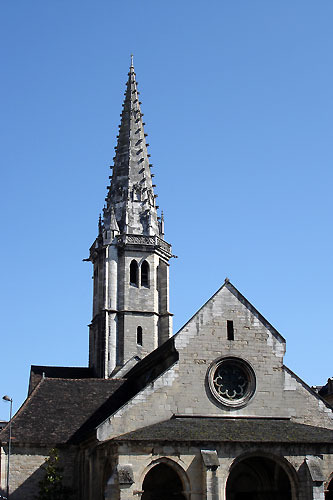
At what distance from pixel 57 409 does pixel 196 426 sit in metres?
8.53

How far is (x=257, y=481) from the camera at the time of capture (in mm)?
31094

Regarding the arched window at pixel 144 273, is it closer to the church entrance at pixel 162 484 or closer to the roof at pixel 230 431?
the church entrance at pixel 162 484

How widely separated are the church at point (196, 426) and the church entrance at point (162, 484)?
0.04 m

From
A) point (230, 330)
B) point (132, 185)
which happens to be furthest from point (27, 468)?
point (132, 185)

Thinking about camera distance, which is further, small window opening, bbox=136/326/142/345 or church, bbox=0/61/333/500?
small window opening, bbox=136/326/142/345

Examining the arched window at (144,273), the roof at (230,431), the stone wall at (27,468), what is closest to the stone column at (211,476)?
the roof at (230,431)

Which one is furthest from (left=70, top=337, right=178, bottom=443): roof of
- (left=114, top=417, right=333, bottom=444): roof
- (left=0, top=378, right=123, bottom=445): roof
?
(left=114, top=417, right=333, bottom=444): roof

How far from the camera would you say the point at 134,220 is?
5259 centimetres

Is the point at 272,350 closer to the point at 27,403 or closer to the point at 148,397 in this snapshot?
the point at 148,397

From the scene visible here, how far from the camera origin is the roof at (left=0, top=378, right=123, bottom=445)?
32.5 meters

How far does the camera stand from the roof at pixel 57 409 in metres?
32.5

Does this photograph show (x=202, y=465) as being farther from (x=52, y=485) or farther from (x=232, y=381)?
(x=52, y=485)

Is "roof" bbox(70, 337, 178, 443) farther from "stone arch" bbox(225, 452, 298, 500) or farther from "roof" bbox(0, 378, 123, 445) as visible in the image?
"stone arch" bbox(225, 452, 298, 500)

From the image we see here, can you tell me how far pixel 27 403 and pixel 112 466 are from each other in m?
8.72
